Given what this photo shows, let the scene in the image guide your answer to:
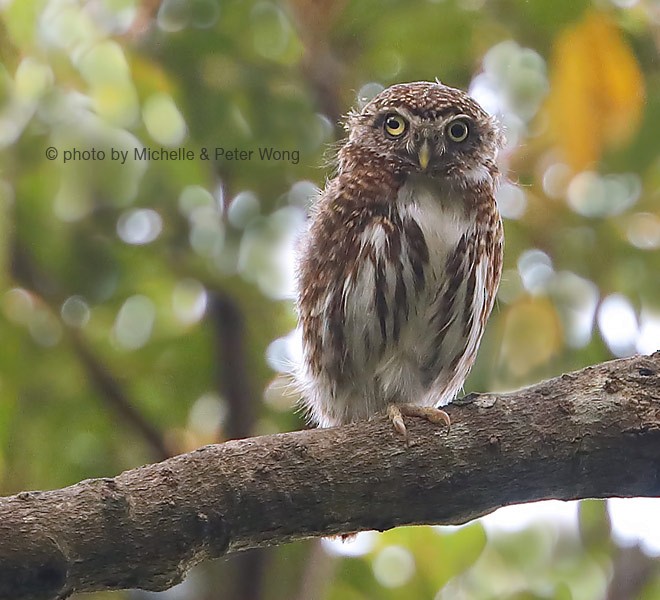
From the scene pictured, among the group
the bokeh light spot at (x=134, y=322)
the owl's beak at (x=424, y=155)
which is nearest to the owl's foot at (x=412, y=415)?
the owl's beak at (x=424, y=155)

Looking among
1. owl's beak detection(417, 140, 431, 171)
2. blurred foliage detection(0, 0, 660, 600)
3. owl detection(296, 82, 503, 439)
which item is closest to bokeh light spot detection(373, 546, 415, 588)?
blurred foliage detection(0, 0, 660, 600)

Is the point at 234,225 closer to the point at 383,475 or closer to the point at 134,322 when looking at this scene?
the point at 134,322

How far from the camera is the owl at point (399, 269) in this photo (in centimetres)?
296

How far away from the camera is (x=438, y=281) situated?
2967mm

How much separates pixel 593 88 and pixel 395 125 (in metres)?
0.68

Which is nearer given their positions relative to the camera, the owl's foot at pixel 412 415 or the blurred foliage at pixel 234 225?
the owl's foot at pixel 412 415

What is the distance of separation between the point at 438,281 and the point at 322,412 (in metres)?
0.66

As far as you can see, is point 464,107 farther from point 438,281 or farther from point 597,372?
point 597,372

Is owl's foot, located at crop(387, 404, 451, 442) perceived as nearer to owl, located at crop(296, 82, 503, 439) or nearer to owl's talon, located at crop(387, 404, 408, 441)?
owl's talon, located at crop(387, 404, 408, 441)

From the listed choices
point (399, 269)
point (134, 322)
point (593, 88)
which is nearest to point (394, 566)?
point (399, 269)

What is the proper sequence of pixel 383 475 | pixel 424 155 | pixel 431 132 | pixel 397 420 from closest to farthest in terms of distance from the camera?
pixel 383 475 → pixel 397 420 → pixel 424 155 → pixel 431 132

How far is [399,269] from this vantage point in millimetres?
2934

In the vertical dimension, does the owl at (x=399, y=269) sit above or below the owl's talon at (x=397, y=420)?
above

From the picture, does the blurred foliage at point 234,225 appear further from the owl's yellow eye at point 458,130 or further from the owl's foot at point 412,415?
the owl's foot at point 412,415
